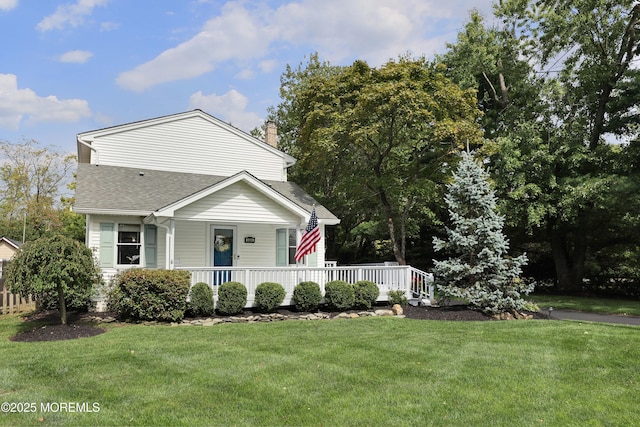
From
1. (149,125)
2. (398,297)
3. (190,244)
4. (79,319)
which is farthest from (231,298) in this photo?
(149,125)

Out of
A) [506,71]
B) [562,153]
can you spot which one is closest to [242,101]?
[506,71]

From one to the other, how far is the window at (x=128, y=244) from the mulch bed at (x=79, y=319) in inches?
85.1

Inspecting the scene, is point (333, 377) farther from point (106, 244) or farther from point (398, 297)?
point (106, 244)

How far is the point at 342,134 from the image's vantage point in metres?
16.8

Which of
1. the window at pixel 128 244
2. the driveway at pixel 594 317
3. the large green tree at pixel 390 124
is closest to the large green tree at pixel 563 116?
the large green tree at pixel 390 124

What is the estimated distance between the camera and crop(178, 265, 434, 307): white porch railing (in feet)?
40.2

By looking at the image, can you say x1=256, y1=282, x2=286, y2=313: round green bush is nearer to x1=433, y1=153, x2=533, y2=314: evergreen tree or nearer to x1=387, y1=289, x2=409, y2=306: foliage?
x1=387, y1=289, x2=409, y2=306: foliage

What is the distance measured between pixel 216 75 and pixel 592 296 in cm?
1921

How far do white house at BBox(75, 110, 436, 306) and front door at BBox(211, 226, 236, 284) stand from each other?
4 centimetres

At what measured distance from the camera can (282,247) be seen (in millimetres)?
15883

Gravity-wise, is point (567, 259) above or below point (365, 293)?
above

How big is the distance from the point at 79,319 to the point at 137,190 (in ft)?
15.1

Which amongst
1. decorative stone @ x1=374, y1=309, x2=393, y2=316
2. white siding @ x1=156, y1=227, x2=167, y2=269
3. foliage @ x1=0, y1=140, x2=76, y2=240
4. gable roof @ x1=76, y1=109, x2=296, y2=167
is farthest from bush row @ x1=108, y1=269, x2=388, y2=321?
foliage @ x1=0, y1=140, x2=76, y2=240

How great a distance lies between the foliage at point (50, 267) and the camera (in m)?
9.12
